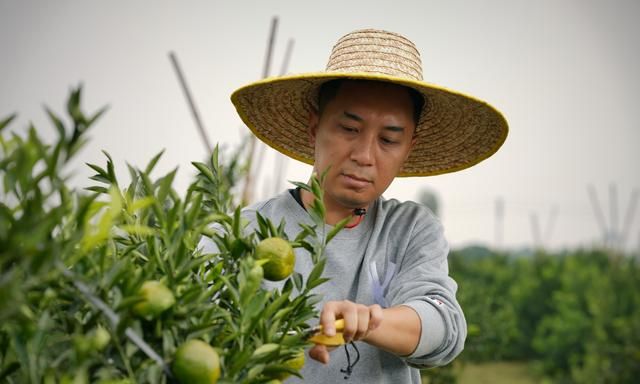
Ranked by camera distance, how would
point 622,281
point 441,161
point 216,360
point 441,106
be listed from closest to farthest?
point 216,360 < point 441,106 < point 441,161 < point 622,281

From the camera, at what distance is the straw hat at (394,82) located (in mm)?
1446

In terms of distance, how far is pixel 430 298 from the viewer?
118 cm

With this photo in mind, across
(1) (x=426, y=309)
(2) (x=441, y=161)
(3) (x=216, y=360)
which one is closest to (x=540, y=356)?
(2) (x=441, y=161)

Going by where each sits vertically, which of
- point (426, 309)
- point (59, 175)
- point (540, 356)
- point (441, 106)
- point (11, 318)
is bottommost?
point (540, 356)

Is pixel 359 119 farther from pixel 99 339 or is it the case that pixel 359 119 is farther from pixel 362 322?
pixel 99 339

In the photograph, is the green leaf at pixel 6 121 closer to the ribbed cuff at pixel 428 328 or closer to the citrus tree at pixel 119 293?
the citrus tree at pixel 119 293

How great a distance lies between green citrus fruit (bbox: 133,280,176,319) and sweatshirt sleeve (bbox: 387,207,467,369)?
1.86ft

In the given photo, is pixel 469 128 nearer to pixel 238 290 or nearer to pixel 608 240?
pixel 238 290

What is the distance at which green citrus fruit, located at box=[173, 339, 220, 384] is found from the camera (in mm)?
644

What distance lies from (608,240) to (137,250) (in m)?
9.67

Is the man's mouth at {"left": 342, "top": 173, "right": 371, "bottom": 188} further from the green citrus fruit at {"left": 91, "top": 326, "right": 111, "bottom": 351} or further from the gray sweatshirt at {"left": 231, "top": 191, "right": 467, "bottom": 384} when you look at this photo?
the green citrus fruit at {"left": 91, "top": 326, "right": 111, "bottom": 351}

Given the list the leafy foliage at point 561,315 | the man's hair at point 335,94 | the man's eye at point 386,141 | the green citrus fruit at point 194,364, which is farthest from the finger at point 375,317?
the leafy foliage at point 561,315

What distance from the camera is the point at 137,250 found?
2.77 feet

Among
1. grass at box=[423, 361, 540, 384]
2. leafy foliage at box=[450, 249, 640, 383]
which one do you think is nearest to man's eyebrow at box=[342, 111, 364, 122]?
leafy foliage at box=[450, 249, 640, 383]
